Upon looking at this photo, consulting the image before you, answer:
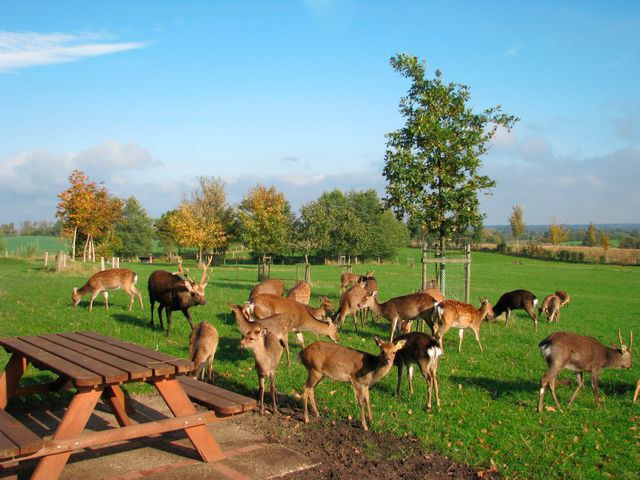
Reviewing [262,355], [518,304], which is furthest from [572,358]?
[518,304]

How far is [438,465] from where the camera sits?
6.00m

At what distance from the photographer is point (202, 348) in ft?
27.8

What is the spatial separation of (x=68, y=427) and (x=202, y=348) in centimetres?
351

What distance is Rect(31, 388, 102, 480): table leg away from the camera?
480 cm

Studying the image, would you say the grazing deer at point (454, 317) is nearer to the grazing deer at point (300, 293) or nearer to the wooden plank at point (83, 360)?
the grazing deer at point (300, 293)

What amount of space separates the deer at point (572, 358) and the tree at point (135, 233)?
77.6m

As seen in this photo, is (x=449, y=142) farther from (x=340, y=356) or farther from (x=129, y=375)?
(x=129, y=375)

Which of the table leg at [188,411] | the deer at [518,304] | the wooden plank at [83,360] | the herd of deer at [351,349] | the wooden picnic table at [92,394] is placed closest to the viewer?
the wooden picnic table at [92,394]

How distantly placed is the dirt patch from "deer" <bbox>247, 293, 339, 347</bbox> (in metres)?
3.87

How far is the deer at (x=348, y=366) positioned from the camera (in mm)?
7469

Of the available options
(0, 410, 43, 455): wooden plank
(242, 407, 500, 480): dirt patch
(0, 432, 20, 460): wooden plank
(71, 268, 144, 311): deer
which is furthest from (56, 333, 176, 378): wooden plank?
(71, 268, 144, 311): deer

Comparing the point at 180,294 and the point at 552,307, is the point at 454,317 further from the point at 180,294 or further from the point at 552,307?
the point at 552,307

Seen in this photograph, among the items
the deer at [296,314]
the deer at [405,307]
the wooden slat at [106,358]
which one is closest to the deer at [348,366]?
the wooden slat at [106,358]

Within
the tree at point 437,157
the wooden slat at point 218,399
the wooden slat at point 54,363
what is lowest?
the wooden slat at point 218,399
